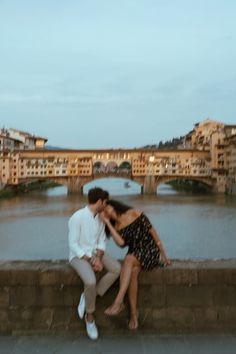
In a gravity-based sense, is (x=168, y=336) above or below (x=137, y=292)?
below

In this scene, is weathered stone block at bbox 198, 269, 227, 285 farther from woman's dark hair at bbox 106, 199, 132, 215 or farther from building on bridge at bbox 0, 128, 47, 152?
building on bridge at bbox 0, 128, 47, 152

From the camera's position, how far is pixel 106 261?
3445 mm

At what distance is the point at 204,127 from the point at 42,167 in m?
25.7

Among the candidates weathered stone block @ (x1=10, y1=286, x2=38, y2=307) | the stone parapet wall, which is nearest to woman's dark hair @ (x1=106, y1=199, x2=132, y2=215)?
the stone parapet wall

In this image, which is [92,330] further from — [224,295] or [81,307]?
[224,295]

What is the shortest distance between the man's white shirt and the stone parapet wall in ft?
0.74

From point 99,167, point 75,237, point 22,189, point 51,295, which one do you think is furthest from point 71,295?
point 99,167

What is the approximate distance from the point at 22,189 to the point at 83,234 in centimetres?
5292

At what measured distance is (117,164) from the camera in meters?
54.9

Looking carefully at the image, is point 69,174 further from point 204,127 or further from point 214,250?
point 214,250

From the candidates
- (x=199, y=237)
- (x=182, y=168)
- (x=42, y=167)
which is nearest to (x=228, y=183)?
(x=182, y=168)

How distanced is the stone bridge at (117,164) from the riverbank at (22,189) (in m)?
1.26

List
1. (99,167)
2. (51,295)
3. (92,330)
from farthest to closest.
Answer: (99,167) → (51,295) → (92,330)

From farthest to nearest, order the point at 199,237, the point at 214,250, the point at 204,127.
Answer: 1. the point at 204,127
2. the point at 199,237
3. the point at 214,250
